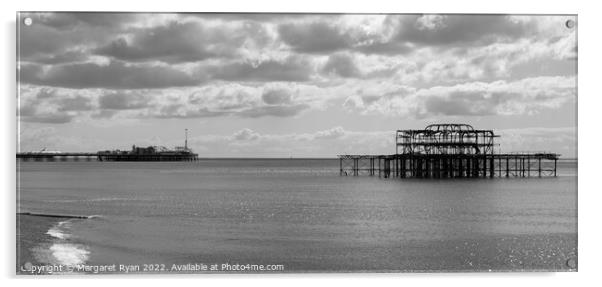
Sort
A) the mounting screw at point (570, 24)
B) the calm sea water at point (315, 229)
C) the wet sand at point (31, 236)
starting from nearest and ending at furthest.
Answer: the wet sand at point (31, 236)
the mounting screw at point (570, 24)
the calm sea water at point (315, 229)

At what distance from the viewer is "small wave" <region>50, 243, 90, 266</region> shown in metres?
13.6

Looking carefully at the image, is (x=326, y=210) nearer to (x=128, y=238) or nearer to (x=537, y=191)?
(x=128, y=238)

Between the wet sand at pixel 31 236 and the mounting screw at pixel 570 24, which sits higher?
the mounting screw at pixel 570 24

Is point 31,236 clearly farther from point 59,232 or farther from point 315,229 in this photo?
point 315,229

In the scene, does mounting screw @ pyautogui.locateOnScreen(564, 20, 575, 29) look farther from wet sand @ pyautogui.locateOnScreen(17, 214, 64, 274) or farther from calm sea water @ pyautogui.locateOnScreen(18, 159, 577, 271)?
wet sand @ pyautogui.locateOnScreen(17, 214, 64, 274)

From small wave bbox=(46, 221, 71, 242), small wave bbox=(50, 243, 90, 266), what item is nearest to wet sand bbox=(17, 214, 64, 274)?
small wave bbox=(46, 221, 71, 242)

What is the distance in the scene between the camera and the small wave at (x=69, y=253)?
44.8 ft

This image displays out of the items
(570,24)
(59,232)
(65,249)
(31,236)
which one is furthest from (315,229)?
(570,24)

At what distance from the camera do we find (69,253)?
48.0 feet

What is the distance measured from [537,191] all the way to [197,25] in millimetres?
26180

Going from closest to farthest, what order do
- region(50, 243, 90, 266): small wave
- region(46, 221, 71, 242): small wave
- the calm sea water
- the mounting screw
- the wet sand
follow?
the wet sand < the mounting screw < region(50, 243, 90, 266): small wave < the calm sea water < region(46, 221, 71, 242): small wave

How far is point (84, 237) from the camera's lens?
57.6ft

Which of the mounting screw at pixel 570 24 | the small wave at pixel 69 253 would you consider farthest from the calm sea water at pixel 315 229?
the mounting screw at pixel 570 24

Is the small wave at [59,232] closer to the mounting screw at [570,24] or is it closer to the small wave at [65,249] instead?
the small wave at [65,249]
